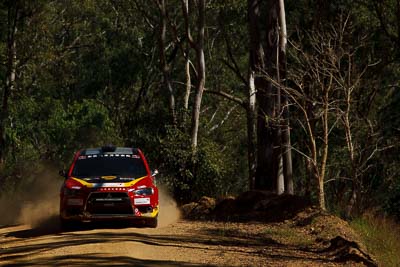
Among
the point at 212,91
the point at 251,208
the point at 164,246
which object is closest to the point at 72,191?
the point at 164,246

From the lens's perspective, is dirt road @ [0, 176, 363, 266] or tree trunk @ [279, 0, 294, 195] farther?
tree trunk @ [279, 0, 294, 195]

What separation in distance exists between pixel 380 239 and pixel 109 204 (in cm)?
490

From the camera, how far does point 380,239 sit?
15.8 meters

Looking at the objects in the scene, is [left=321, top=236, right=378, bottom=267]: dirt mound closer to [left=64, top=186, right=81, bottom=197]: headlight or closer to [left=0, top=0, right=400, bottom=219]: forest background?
[left=64, top=186, right=81, bottom=197]: headlight

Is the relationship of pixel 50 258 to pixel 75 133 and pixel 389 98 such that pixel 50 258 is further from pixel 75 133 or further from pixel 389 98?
pixel 75 133

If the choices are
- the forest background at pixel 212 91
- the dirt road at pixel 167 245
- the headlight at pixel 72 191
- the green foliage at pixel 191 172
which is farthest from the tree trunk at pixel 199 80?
the headlight at pixel 72 191

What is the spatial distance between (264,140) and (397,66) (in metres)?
14.7

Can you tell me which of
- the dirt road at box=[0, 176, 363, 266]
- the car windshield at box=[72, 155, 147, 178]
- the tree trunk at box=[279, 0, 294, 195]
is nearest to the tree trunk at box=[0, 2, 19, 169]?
the tree trunk at box=[279, 0, 294, 195]

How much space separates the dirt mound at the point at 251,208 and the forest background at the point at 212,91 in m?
1.34

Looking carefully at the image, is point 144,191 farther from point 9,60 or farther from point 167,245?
point 9,60

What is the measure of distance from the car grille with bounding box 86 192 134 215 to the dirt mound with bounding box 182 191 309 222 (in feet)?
10.6

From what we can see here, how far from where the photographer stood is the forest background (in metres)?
24.7

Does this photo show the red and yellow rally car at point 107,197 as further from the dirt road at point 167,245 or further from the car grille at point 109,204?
the dirt road at point 167,245

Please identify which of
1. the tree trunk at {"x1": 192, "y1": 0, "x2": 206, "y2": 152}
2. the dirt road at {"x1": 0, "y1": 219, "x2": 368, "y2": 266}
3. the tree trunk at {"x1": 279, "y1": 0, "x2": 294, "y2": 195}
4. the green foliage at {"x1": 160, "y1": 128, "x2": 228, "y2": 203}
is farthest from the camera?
the tree trunk at {"x1": 192, "y1": 0, "x2": 206, "y2": 152}
